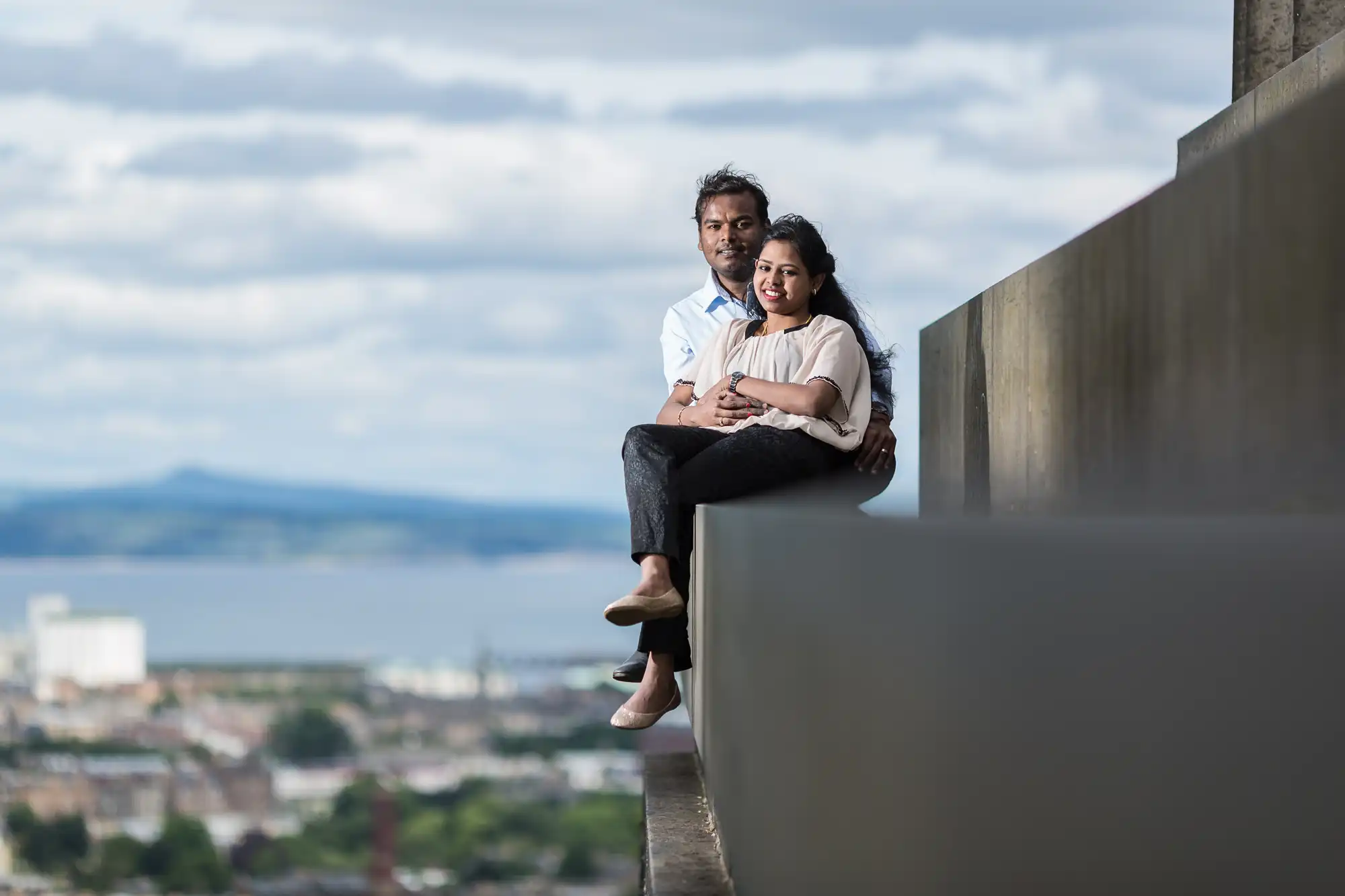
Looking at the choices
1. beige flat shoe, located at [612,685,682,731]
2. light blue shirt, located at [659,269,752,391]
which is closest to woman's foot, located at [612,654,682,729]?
beige flat shoe, located at [612,685,682,731]

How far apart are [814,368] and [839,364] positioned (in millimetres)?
74

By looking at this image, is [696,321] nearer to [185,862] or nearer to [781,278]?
[781,278]

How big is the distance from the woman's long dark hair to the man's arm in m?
0.77

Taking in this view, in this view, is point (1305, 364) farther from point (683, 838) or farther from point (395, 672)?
point (395, 672)

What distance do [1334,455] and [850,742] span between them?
1021 mm

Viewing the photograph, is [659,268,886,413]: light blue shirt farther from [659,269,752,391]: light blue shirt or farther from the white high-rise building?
the white high-rise building

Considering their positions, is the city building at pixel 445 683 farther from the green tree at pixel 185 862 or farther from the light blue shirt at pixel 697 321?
the light blue shirt at pixel 697 321

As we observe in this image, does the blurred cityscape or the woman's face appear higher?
the woman's face

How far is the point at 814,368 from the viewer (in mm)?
4773

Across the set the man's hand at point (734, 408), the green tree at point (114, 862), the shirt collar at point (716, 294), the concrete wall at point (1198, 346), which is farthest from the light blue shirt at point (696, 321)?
the green tree at point (114, 862)

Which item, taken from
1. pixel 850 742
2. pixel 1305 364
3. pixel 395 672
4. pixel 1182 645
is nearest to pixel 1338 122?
pixel 1305 364

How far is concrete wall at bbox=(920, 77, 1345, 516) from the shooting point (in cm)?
254

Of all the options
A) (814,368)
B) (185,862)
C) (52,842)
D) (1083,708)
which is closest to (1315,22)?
(814,368)

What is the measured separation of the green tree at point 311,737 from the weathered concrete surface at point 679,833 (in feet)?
98.0
